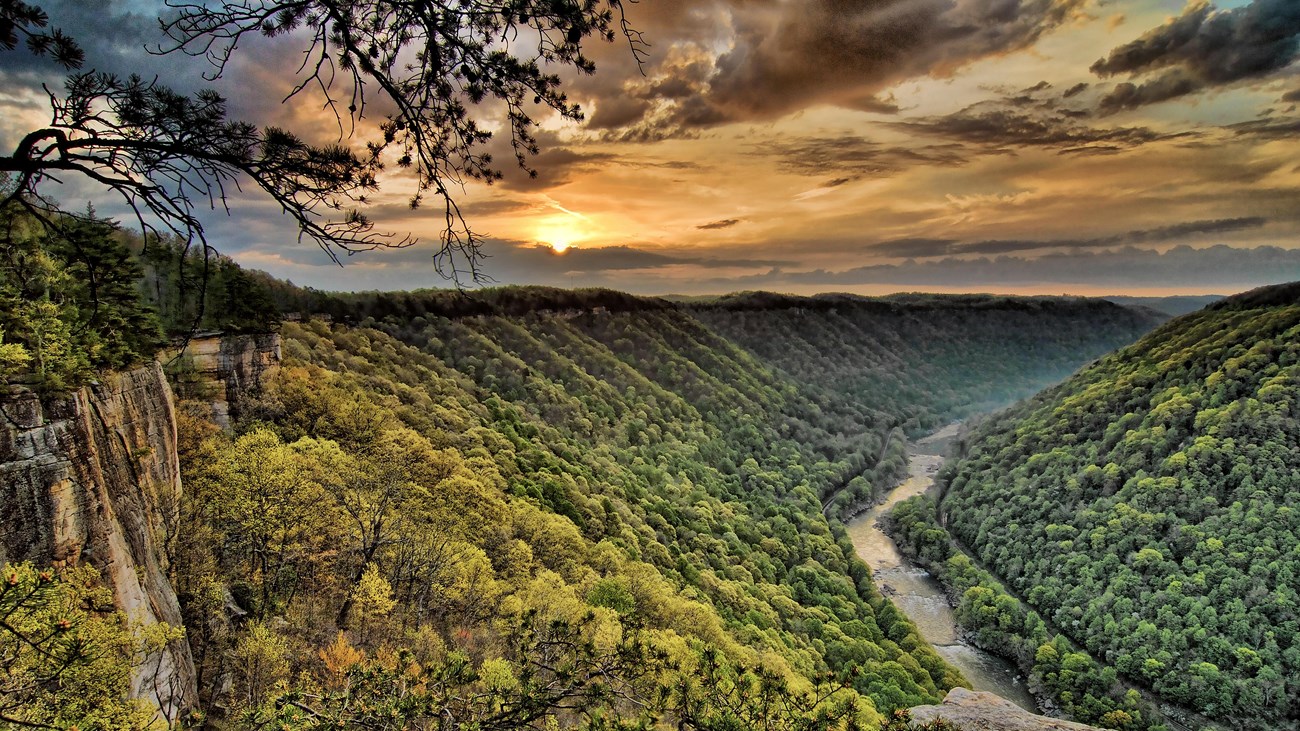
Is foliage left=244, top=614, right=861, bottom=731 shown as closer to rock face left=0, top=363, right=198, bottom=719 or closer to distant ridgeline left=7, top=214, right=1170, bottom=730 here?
distant ridgeline left=7, top=214, right=1170, bottom=730

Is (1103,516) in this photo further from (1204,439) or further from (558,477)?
(558,477)


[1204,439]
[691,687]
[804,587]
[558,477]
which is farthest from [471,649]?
[1204,439]

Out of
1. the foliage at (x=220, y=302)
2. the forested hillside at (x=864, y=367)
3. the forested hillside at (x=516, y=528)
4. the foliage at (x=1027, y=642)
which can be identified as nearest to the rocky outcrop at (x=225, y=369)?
the foliage at (x=220, y=302)

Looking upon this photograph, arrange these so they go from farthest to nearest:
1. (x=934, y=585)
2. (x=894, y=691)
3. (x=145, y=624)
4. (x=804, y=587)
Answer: (x=934, y=585), (x=804, y=587), (x=894, y=691), (x=145, y=624)

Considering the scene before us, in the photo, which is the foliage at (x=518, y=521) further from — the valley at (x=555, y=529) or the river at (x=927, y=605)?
the river at (x=927, y=605)

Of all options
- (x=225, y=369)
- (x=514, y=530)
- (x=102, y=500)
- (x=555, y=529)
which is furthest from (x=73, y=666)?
(x=225, y=369)
